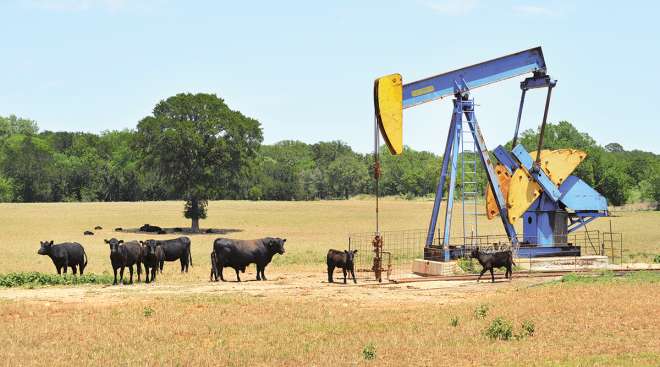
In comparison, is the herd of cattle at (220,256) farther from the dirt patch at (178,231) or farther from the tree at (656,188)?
the tree at (656,188)

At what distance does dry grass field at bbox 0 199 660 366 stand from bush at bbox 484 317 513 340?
0.98 feet

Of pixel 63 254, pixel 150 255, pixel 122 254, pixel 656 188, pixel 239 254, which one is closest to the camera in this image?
pixel 122 254

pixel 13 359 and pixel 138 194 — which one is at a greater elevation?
pixel 138 194

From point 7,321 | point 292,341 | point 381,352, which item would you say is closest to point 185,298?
point 7,321

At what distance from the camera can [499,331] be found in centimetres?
1330

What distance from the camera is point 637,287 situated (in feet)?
61.1

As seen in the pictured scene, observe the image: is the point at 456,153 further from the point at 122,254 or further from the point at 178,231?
the point at 178,231

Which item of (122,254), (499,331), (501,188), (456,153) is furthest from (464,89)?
(499,331)

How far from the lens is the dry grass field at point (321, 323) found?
39.3 feet

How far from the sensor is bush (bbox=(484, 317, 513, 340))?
1321 centimetres

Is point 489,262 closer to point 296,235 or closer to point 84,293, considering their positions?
point 84,293

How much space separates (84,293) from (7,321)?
4268mm

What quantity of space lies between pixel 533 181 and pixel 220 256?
410 inches

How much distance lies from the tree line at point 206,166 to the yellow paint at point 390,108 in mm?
31363
